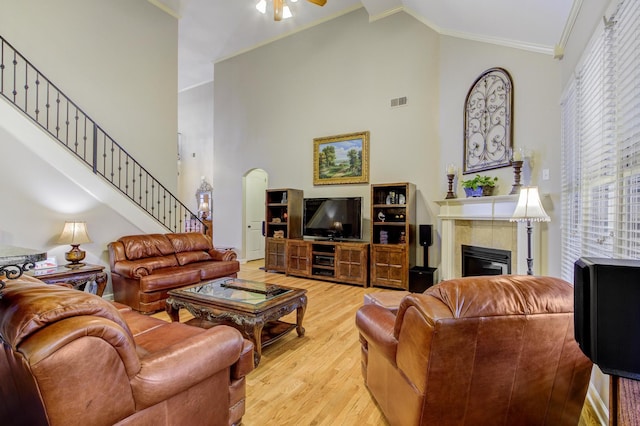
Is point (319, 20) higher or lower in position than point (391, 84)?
higher

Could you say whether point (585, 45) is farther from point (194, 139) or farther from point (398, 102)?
point (194, 139)

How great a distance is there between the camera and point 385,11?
17.6ft

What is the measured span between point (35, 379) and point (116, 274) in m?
3.45

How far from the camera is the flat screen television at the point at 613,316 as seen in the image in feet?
2.43

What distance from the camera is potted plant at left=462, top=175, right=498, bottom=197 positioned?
383 centimetres

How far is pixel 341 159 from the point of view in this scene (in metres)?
5.94

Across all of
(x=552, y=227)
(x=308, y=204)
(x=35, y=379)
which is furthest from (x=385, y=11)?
(x=35, y=379)

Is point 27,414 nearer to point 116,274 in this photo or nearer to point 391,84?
point 116,274

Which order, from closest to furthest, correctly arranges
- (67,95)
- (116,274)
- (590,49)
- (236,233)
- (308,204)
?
(590,49) → (116,274) → (67,95) → (308,204) → (236,233)

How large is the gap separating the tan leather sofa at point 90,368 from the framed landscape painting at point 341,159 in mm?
4716

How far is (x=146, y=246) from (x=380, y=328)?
12.3ft

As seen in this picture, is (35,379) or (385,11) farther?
(385,11)

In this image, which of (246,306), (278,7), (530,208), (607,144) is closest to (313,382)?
(246,306)

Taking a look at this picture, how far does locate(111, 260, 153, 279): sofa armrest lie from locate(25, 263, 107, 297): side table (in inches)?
7.0
